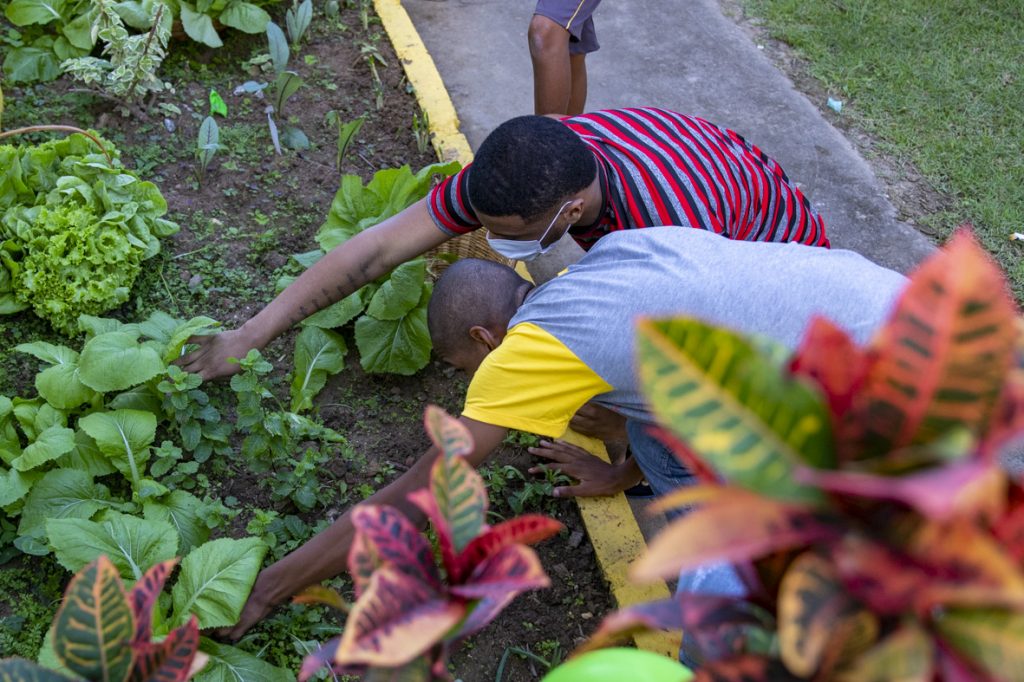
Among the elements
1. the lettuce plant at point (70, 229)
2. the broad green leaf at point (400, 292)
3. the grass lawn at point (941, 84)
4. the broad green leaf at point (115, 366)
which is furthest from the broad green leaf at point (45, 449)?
the grass lawn at point (941, 84)

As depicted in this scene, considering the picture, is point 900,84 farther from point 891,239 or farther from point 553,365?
point 553,365

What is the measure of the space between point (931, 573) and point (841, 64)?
475cm

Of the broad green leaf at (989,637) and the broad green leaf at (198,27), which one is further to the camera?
the broad green leaf at (198,27)

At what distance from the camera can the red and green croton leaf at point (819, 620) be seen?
0.71m

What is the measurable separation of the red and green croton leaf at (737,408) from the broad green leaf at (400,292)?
2278mm

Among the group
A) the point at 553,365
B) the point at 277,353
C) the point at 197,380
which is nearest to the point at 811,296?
the point at 553,365

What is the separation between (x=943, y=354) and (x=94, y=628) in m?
0.93

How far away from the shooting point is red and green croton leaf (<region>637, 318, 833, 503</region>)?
0.72 meters

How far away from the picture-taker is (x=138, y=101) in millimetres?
3953

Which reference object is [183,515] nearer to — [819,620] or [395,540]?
[395,540]

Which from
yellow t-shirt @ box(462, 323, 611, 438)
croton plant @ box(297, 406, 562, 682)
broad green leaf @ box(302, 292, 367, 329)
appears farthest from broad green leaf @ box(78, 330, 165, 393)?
croton plant @ box(297, 406, 562, 682)

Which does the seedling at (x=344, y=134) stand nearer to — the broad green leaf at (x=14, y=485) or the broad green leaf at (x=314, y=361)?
the broad green leaf at (x=314, y=361)

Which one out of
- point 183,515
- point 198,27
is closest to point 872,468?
point 183,515

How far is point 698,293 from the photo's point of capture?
1.99m
